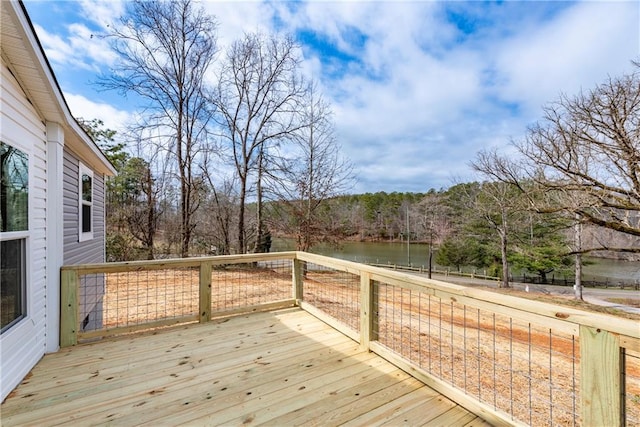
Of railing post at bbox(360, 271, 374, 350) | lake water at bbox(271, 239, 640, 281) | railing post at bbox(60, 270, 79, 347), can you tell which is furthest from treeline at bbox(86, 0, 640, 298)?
lake water at bbox(271, 239, 640, 281)

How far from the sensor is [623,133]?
627cm

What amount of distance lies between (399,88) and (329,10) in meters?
3.61

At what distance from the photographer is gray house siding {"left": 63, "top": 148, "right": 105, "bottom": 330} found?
12.6 ft

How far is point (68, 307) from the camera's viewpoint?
279cm

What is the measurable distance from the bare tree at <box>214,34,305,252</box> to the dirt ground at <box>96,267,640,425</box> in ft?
13.9

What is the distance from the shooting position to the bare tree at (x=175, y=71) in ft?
30.4

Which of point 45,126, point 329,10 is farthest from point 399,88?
point 45,126

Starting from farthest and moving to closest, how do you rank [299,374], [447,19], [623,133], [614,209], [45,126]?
1. [614,209]
2. [623,133]
3. [447,19]
4. [45,126]
5. [299,374]

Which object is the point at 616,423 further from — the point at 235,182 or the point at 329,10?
the point at 235,182

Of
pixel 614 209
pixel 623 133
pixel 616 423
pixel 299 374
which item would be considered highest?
pixel 623 133

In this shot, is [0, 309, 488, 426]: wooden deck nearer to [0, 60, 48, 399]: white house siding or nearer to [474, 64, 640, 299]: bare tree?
[0, 60, 48, 399]: white house siding

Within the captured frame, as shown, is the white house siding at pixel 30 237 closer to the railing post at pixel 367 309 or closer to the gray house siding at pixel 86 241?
the gray house siding at pixel 86 241

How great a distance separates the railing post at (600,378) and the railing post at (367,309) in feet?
5.15

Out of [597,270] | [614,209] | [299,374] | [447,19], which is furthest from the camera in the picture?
[597,270]
